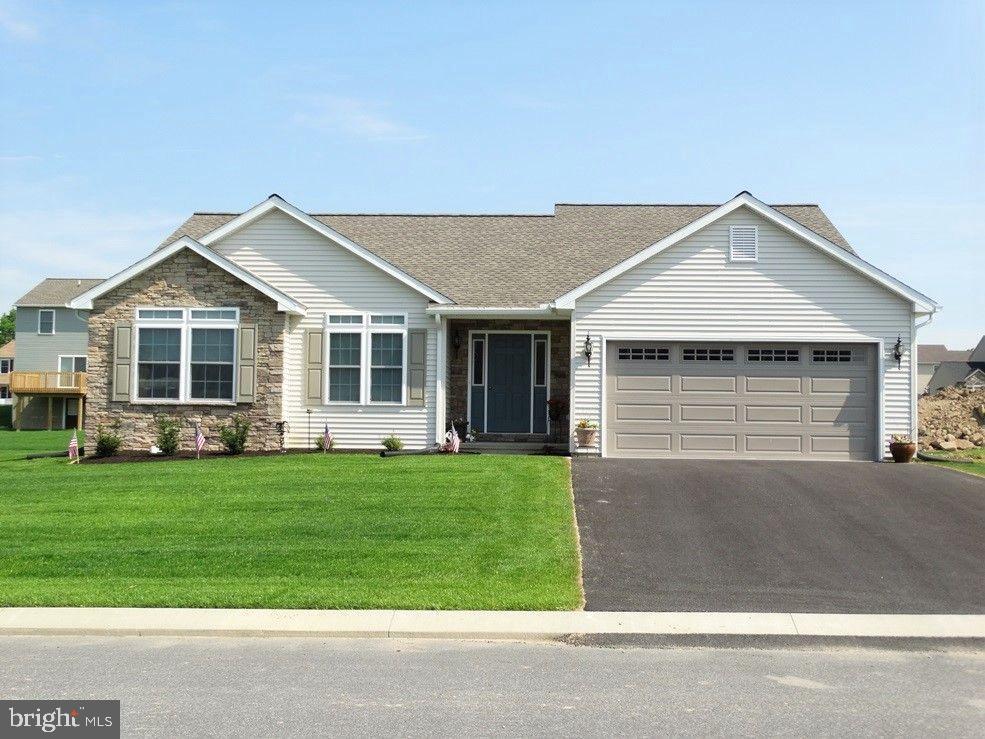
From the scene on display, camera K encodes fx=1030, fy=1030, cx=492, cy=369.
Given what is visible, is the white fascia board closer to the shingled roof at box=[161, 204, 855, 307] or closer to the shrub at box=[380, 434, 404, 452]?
the shingled roof at box=[161, 204, 855, 307]

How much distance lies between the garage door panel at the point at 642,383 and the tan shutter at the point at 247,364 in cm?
Result: 700

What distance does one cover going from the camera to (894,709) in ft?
21.7

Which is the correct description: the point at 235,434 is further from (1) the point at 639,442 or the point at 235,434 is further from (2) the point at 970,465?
(2) the point at 970,465

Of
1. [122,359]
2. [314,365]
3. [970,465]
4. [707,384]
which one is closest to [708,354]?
[707,384]

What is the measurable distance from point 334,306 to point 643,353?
20.3 ft

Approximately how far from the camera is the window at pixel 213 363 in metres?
20.1

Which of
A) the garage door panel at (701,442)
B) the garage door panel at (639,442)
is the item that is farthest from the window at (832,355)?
the garage door panel at (639,442)

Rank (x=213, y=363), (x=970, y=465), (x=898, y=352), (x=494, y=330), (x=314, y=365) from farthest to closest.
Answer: (x=494, y=330), (x=314, y=365), (x=213, y=363), (x=898, y=352), (x=970, y=465)

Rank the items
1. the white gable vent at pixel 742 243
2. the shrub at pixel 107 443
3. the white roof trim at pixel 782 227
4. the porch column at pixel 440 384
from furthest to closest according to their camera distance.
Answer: the porch column at pixel 440 384
the shrub at pixel 107 443
the white gable vent at pixel 742 243
the white roof trim at pixel 782 227

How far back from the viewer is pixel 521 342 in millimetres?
21500

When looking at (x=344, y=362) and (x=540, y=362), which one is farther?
(x=540, y=362)

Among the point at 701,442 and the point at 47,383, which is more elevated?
the point at 47,383

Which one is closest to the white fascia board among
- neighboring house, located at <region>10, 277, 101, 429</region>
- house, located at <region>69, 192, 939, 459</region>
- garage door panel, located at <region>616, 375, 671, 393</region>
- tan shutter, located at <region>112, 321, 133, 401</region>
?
house, located at <region>69, 192, 939, 459</region>

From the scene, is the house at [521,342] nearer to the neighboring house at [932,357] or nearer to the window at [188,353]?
the window at [188,353]
